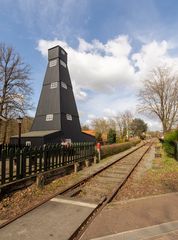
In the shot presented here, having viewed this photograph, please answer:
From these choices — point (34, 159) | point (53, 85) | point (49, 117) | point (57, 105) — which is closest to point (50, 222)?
point (34, 159)

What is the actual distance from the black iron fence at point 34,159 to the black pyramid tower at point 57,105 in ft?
45.1

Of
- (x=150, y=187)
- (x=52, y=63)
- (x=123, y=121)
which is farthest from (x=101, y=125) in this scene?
(x=150, y=187)

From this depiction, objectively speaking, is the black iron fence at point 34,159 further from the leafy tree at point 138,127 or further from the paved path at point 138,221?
the leafy tree at point 138,127

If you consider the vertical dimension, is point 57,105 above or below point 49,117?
above

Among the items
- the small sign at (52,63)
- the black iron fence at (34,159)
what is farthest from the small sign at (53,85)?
the black iron fence at (34,159)

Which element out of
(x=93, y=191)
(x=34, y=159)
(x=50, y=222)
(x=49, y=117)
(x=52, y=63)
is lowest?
(x=93, y=191)

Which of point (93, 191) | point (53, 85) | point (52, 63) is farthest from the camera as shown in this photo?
point (52, 63)

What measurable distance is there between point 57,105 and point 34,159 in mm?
20165

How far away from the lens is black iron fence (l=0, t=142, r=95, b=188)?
646cm

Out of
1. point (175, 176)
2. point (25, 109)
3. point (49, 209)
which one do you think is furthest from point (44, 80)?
point (49, 209)

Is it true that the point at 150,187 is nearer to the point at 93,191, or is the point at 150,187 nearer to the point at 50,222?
the point at 93,191

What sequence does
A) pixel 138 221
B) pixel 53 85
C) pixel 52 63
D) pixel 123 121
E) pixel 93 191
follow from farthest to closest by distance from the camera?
pixel 123 121
pixel 52 63
pixel 53 85
pixel 93 191
pixel 138 221

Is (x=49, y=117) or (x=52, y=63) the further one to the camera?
(x=52, y=63)

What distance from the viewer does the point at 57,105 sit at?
1084 inches
